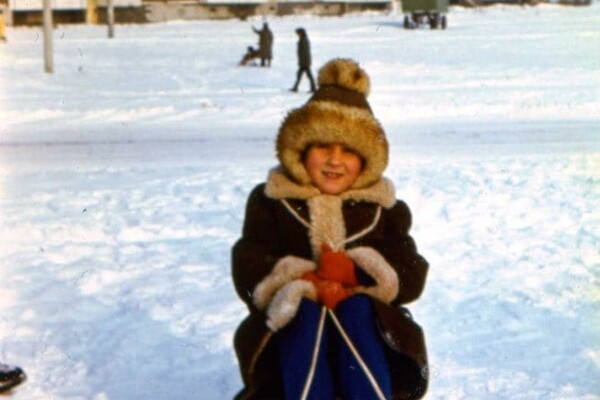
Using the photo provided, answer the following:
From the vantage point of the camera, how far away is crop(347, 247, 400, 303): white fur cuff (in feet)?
9.34

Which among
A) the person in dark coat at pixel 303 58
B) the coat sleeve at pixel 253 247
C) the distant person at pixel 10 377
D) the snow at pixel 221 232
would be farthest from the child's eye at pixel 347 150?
the person in dark coat at pixel 303 58

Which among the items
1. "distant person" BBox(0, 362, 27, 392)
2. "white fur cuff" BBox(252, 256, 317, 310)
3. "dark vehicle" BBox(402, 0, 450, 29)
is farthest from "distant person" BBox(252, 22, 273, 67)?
"white fur cuff" BBox(252, 256, 317, 310)

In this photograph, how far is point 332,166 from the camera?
3.03m

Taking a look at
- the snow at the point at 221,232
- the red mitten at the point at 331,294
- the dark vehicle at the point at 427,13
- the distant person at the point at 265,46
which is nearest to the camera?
the red mitten at the point at 331,294

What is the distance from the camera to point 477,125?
13.4m

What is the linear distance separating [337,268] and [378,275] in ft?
0.39

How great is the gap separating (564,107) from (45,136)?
7.59 metres

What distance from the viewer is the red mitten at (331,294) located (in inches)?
111

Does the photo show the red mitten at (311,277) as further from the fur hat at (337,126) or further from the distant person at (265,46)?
the distant person at (265,46)

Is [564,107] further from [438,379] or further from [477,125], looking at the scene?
[438,379]

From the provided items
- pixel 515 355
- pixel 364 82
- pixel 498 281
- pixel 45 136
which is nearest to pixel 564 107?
pixel 45 136

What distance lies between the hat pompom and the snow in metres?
1.33

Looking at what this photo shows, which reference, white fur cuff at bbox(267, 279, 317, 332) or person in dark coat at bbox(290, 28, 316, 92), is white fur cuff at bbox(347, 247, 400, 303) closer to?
white fur cuff at bbox(267, 279, 317, 332)

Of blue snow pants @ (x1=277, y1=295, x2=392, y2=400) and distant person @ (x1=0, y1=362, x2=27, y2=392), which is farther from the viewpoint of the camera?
distant person @ (x1=0, y1=362, x2=27, y2=392)
